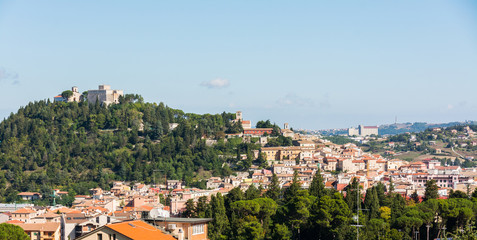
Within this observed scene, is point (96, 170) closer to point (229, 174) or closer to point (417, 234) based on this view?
point (229, 174)

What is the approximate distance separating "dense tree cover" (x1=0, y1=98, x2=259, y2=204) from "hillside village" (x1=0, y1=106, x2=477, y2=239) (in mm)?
2201

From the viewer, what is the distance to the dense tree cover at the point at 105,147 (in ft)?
266

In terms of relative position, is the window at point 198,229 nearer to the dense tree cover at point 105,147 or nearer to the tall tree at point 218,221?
the tall tree at point 218,221

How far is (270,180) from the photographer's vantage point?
7356 cm

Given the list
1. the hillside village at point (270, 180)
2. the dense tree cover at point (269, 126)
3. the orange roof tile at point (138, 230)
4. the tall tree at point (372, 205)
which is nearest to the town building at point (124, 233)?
the orange roof tile at point (138, 230)

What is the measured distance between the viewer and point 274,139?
94.1 metres

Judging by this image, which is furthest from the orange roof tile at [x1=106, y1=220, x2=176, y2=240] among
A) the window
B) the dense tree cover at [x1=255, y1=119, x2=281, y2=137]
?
the dense tree cover at [x1=255, y1=119, x2=281, y2=137]

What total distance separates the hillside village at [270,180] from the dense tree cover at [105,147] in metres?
2.20

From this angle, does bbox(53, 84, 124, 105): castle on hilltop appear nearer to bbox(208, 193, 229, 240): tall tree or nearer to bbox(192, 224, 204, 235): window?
bbox(208, 193, 229, 240): tall tree

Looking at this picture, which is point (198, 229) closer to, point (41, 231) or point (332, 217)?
point (332, 217)

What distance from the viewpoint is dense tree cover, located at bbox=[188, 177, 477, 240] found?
35219mm

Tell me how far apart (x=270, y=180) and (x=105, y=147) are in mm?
26601

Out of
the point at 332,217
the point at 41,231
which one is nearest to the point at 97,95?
the point at 41,231

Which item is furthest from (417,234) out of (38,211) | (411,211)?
(38,211)
